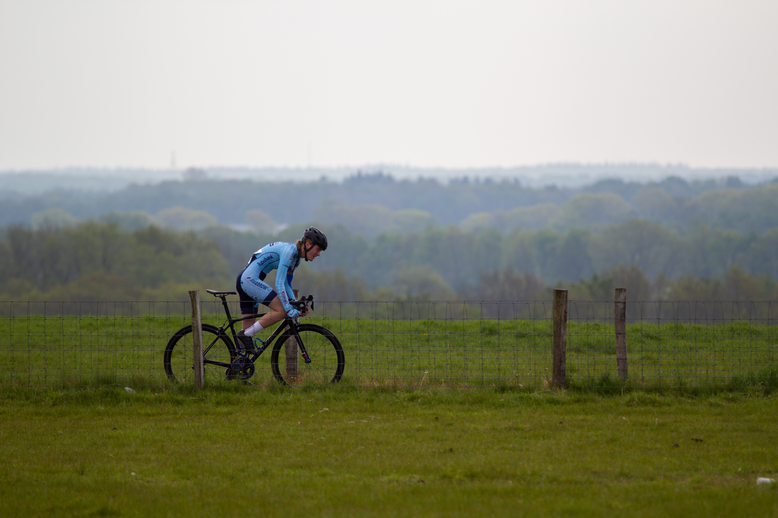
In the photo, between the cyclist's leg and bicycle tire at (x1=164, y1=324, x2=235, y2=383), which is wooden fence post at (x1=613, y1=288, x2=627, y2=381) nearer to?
the cyclist's leg

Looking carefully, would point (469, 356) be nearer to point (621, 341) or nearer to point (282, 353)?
point (621, 341)

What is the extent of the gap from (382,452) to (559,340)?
3003 mm

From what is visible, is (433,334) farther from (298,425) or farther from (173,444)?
(173,444)

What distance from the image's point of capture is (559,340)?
8594mm

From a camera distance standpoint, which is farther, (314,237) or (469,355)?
(469,355)

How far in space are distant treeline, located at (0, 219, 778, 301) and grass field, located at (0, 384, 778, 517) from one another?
68.1 metres

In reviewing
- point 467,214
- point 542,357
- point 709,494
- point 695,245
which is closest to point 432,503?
point 709,494

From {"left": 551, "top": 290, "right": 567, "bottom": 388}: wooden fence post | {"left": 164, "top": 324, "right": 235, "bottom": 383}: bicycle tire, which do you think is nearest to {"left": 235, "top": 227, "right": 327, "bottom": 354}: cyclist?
{"left": 164, "top": 324, "right": 235, "bottom": 383}: bicycle tire

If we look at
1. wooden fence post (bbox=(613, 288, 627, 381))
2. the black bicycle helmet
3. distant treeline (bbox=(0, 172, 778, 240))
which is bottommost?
wooden fence post (bbox=(613, 288, 627, 381))

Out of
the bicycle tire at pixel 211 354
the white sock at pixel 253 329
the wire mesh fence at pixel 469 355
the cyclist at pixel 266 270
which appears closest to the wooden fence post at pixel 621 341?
the wire mesh fence at pixel 469 355

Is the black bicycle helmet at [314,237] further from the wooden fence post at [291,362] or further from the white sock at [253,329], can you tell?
the wooden fence post at [291,362]

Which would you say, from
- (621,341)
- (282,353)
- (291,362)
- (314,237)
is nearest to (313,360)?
(291,362)

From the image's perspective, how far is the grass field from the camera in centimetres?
530

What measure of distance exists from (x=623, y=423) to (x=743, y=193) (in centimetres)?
14060
